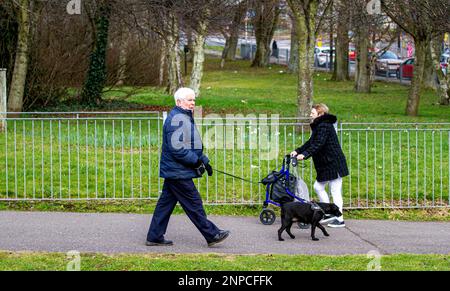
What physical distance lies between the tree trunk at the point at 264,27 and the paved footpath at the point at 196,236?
35.2m

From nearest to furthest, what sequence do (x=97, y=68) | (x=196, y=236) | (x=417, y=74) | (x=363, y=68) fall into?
(x=196, y=236) < (x=417, y=74) < (x=97, y=68) < (x=363, y=68)

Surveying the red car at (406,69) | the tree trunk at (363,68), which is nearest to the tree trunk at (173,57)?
the tree trunk at (363,68)

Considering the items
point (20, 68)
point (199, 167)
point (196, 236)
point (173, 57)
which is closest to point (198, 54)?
point (173, 57)

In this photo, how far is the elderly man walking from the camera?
34.0 ft

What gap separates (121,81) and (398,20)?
9094 mm

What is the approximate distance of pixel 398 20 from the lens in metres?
25.6

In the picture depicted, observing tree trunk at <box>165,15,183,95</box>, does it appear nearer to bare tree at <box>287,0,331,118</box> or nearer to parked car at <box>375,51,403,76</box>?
bare tree at <box>287,0,331,118</box>

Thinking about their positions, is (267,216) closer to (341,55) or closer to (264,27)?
(341,55)

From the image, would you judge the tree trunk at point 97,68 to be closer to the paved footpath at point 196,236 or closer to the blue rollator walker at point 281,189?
the paved footpath at point 196,236

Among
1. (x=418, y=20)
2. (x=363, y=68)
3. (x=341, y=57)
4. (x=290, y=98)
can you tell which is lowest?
(x=290, y=98)

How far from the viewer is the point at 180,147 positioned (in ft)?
33.9

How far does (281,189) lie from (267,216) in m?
0.42

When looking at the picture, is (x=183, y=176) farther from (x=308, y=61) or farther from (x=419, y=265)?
(x=308, y=61)

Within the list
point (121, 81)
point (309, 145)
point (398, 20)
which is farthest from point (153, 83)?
point (309, 145)
